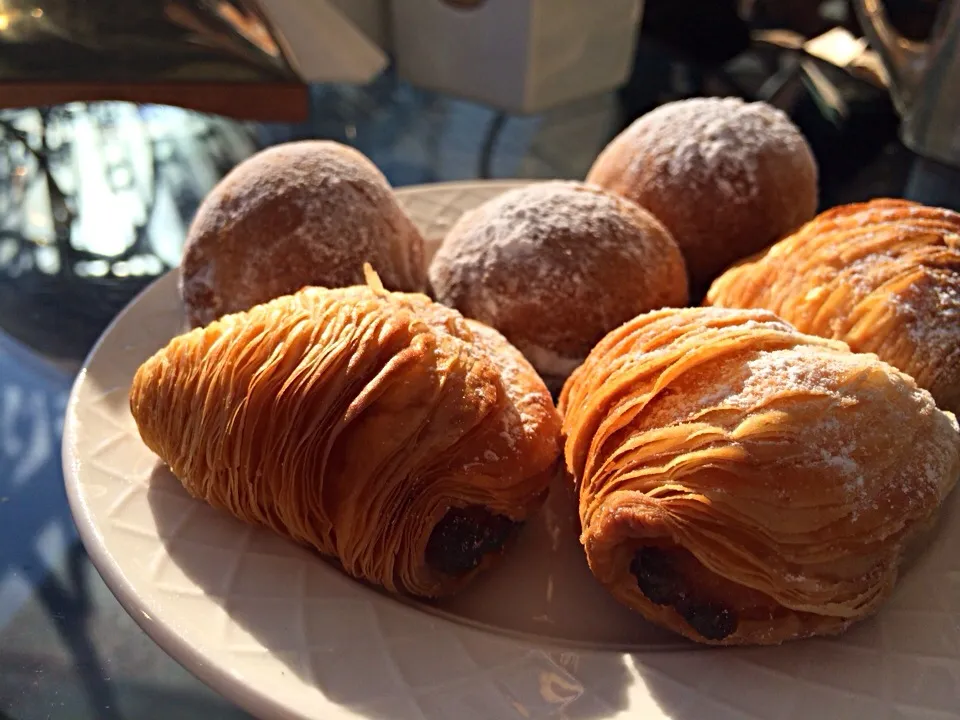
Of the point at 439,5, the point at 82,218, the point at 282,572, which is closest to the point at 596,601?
the point at 282,572

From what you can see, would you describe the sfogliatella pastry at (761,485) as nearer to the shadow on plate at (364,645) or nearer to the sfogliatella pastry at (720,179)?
the shadow on plate at (364,645)

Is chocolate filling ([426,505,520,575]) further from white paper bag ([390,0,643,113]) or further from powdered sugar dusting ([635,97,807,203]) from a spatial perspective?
white paper bag ([390,0,643,113])

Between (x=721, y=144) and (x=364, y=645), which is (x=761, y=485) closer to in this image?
(x=364, y=645)

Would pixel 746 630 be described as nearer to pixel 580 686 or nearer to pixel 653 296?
pixel 580 686

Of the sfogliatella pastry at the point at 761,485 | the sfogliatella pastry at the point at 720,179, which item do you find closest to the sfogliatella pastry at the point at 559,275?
the sfogliatella pastry at the point at 720,179

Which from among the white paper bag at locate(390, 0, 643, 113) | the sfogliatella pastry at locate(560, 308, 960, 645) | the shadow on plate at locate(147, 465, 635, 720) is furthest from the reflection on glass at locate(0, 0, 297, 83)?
the sfogliatella pastry at locate(560, 308, 960, 645)

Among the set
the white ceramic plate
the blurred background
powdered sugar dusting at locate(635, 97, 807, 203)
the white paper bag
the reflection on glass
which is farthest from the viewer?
the white paper bag
